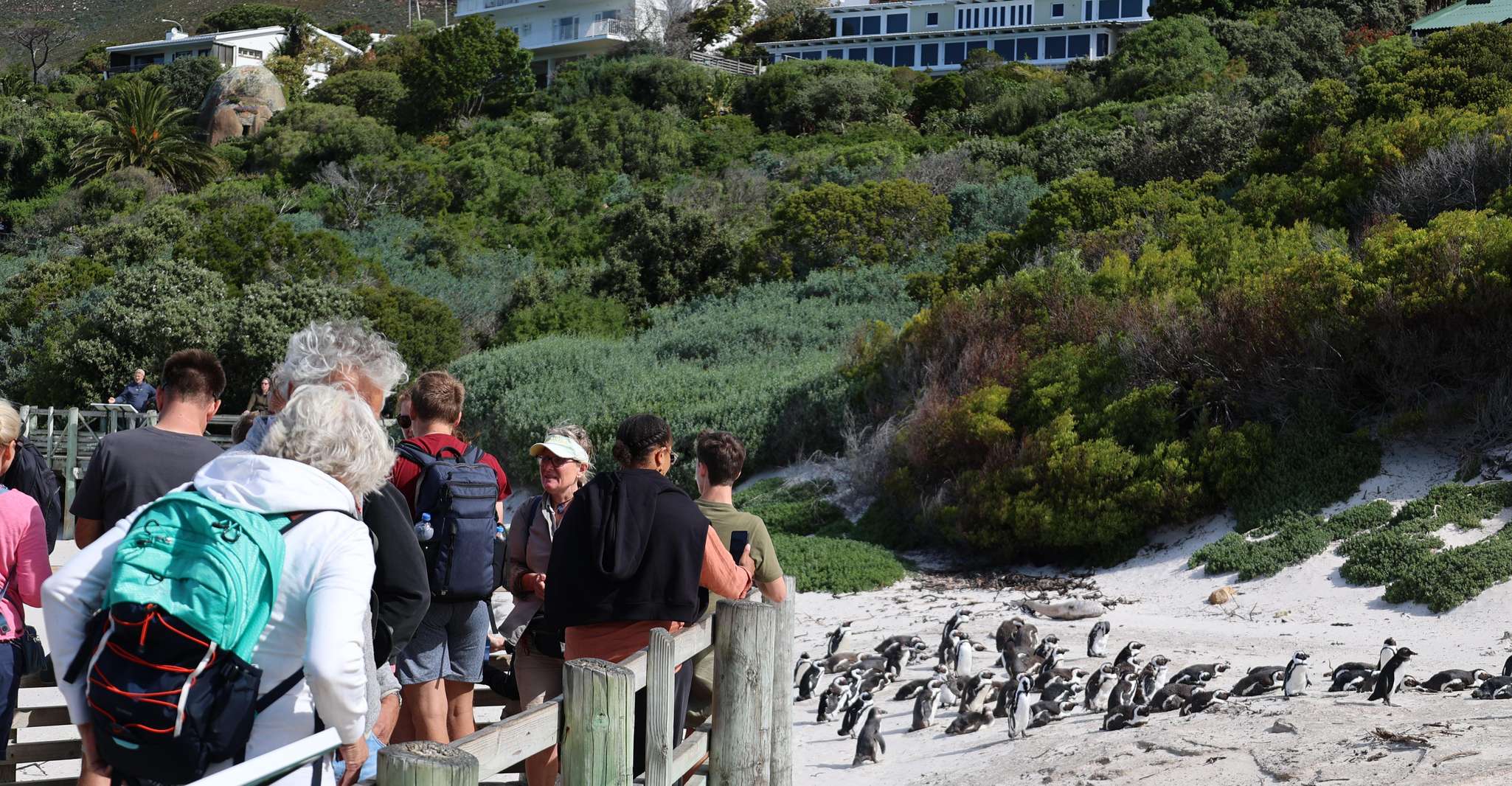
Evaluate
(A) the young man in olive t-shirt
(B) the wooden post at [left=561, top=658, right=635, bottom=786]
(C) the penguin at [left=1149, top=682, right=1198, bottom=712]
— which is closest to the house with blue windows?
(C) the penguin at [left=1149, top=682, right=1198, bottom=712]

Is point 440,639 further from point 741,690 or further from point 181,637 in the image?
point 181,637

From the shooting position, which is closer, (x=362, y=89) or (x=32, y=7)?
(x=362, y=89)

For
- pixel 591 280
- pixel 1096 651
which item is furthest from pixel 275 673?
pixel 591 280

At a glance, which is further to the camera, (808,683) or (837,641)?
(837,641)

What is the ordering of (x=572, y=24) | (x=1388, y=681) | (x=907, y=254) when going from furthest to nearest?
(x=572, y=24), (x=907, y=254), (x=1388, y=681)

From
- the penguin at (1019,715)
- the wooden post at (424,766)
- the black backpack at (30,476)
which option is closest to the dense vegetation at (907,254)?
the penguin at (1019,715)

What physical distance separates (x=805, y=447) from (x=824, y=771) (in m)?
10.4

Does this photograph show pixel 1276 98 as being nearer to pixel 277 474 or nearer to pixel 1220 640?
pixel 1220 640

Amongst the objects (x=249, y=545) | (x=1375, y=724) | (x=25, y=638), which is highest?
(x=249, y=545)

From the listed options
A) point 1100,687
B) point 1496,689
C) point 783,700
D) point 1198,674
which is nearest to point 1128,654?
point 1198,674

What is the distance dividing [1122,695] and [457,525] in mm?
5082

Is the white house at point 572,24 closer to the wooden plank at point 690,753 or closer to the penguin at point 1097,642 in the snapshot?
the penguin at point 1097,642

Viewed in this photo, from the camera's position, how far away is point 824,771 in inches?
326

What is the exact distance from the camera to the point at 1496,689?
7.73m
